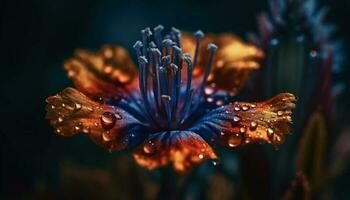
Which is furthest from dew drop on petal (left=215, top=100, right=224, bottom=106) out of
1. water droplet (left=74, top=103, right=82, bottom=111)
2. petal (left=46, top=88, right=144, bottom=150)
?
water droplet (left=74, top=103, right=82, bottom=111)

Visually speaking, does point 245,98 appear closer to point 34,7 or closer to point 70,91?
point 70,91

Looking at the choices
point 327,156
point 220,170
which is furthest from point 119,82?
point 327,156

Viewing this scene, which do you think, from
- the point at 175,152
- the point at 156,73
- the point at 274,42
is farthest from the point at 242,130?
the point at 274,42

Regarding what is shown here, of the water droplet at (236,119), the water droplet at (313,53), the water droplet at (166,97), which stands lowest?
the water droplet at (236,119)

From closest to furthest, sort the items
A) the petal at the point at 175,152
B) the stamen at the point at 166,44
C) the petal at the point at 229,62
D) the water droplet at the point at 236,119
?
the petal at the point at 175,152 < the water droplet at the point at 236,119 < the stamen at the point at 166,44 < the petal at the point at 229,62

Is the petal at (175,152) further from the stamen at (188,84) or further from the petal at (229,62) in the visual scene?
the petal at (229,62)

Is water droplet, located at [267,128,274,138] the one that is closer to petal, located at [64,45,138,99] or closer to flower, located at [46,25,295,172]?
flower, located at [46,25,295,172]

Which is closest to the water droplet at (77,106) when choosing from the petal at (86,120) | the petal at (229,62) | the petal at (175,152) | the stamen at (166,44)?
the petal at (86,120)

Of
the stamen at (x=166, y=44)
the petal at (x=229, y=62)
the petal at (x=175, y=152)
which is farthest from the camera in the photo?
the petal at (x=229, y=62)

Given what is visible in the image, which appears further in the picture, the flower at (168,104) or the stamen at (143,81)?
the stamen at (143,81)
